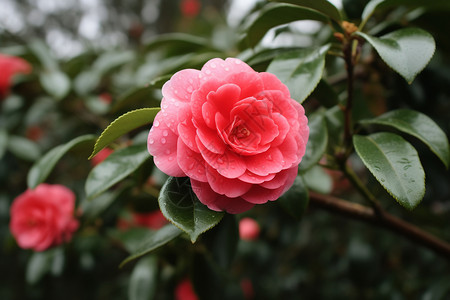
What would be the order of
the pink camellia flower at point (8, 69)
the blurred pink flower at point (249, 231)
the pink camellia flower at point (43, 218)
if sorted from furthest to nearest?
the blurred pink flower at point (249, 231), the pink camellia flower at point (8, 69), the pink camellia flower at point (43, 218)

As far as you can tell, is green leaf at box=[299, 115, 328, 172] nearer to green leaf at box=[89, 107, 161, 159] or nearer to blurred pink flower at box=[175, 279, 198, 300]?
green leaf at box=[89, 107, 161, 159]

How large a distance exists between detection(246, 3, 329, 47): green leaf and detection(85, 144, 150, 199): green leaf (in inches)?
11.4

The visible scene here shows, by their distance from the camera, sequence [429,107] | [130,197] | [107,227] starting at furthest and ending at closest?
1. [107,227]
2. [130,197]
3. [429,107]

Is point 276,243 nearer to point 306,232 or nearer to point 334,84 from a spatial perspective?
point 306,232

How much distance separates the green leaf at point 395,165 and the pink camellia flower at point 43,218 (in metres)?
0.92

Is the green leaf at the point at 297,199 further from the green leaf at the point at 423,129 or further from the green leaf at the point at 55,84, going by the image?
the green leaf at the point at 55,84

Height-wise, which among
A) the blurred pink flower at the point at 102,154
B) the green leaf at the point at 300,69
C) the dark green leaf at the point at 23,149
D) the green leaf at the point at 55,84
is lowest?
the blurred pink flower at the point at 102,154

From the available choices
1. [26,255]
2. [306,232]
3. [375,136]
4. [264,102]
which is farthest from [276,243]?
[26,255]

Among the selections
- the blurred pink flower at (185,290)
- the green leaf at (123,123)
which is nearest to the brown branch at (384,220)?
the green leaf at (123,123)

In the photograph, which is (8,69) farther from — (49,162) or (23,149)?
(49,162)

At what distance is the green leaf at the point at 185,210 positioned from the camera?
43 centimetres

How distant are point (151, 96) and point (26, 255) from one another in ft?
4.63

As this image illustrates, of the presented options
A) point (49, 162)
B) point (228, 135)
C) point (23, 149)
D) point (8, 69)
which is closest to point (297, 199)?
point (228, 135)

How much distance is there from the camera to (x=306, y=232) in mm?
1532
